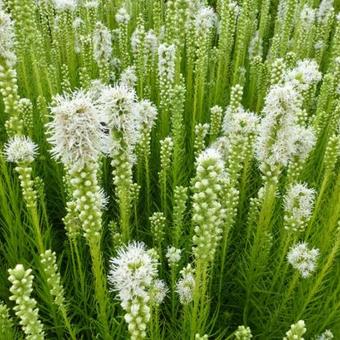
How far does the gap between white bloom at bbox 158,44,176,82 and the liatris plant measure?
0.04 feet

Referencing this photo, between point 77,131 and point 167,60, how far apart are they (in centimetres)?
218

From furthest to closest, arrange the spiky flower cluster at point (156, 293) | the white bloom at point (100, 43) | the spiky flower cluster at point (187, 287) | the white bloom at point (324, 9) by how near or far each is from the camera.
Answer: the white bloom at point (324, 9) < the white bloom at point (100, 43) < the spiky flower cluster at point (187, 287) < the spiky flower cluster at point (156, 293)

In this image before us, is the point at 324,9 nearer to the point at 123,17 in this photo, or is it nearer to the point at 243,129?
the point at 123,17

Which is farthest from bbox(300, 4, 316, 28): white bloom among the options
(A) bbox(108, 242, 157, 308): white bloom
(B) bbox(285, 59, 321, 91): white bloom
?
(A) bbox(108, 242, 157, 308): white bloom

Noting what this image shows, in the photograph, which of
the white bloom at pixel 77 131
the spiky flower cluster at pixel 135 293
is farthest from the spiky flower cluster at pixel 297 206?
the white bloom at pixel 77 131

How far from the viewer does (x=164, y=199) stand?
3.43 m

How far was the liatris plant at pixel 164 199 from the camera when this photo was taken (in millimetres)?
2006

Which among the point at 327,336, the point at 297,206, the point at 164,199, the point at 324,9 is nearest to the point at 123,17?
the point at 164,199

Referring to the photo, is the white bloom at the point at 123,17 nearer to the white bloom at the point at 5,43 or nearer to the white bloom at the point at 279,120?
the white bloom at the point at 5,43

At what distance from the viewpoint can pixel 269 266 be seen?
11.2 ft

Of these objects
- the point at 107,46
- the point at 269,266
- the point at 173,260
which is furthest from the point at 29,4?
the point at 269,266

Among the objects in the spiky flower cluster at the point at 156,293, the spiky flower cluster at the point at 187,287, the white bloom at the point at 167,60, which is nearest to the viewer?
the spiky flower cluster at the point at 156,293

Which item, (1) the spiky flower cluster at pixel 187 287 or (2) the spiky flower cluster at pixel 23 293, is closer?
(2) the spiky flower cluster at pixel 23 293

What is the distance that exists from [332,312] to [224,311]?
805 millimetres
